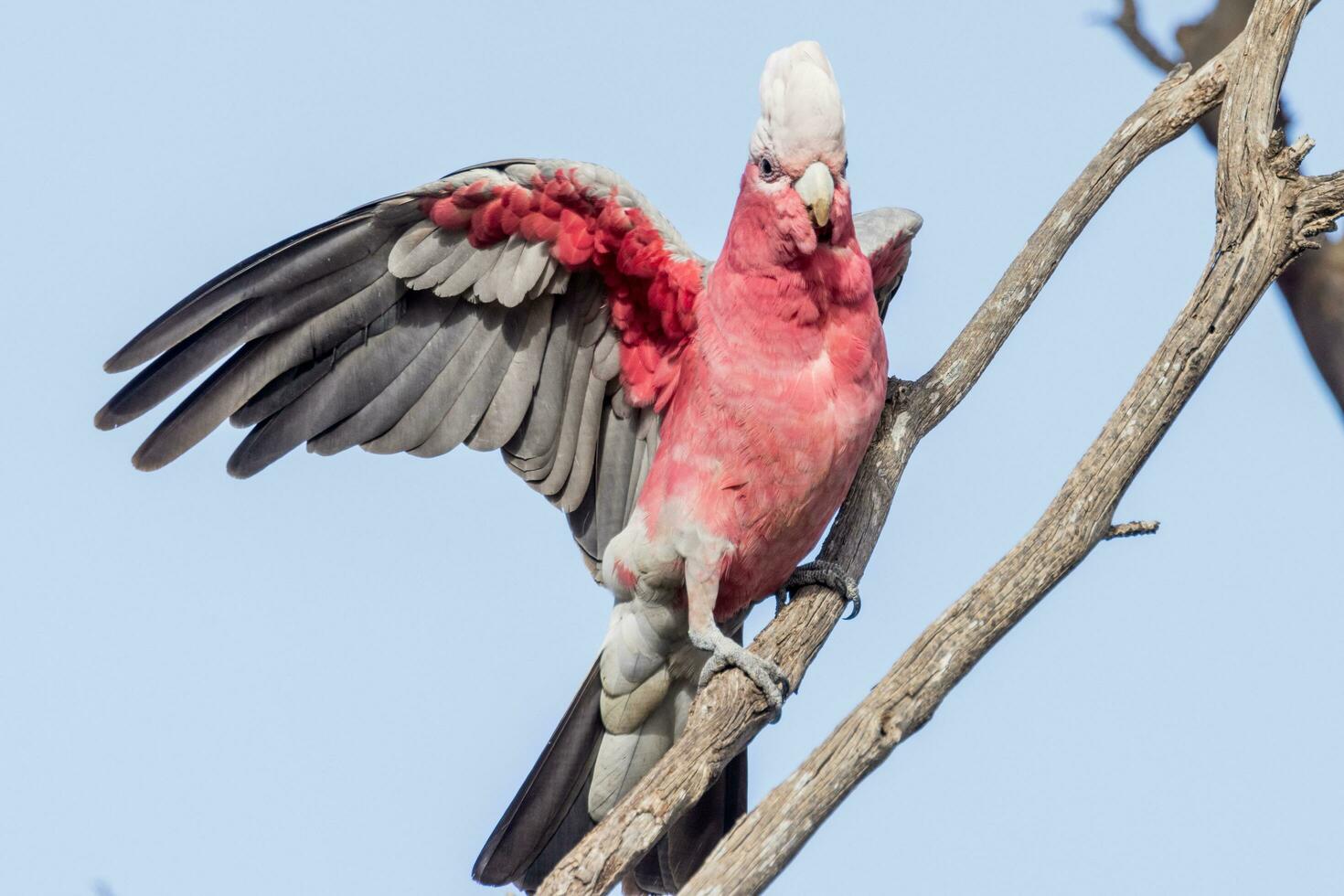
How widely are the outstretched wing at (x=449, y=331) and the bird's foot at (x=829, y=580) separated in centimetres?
82

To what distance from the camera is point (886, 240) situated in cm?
554

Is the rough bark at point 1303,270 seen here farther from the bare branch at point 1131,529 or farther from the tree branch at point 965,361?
the bare branch at point 1131,529

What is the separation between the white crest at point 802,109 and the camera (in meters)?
4.54

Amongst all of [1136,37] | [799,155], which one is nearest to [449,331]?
[799,155]

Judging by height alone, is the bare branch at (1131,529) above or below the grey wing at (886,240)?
below

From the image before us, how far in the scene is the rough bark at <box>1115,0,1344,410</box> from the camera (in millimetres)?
6586

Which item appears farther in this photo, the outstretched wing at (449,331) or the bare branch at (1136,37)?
the bare branch at (1136,37)

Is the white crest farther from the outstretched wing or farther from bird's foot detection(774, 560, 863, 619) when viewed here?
bird's foot detection(774, 560, 863, 619)

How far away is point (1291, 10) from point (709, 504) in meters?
2.73

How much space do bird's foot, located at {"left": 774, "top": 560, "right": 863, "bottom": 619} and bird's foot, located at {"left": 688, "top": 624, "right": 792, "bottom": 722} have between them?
1.05ft

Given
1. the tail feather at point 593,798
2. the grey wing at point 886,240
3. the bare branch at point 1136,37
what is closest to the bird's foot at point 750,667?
the tail feather at point 593,798

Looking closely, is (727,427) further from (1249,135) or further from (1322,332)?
(1322,332)

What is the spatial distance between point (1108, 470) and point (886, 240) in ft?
4.78

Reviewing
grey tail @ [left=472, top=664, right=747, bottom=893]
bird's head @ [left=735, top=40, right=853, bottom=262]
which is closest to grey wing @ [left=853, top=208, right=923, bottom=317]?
bird's head @ [left=735, top=40, right=853, bottom=262]
